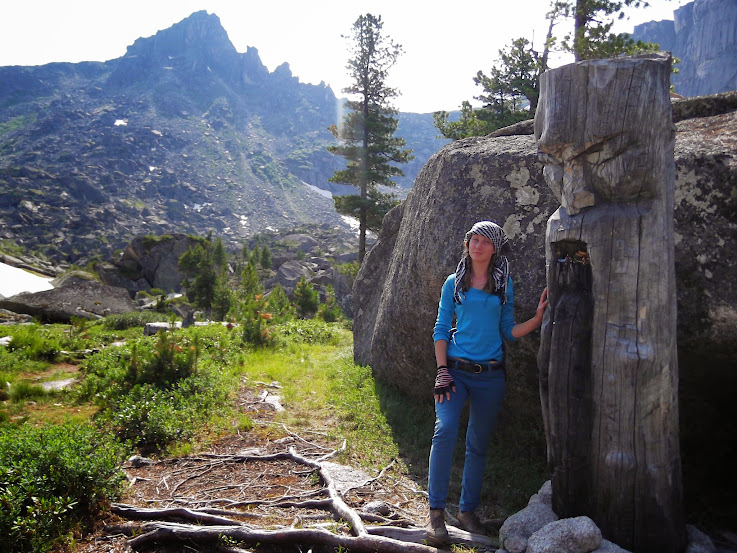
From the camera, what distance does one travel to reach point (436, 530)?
3379 millimetres

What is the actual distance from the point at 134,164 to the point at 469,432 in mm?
142830

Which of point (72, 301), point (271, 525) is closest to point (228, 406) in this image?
point (271, 525)

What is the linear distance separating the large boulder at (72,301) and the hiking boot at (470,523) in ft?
53.7

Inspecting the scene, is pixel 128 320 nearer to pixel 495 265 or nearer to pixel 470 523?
pixel 470 523

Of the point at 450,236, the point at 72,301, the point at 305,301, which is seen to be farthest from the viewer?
the point at 305,301

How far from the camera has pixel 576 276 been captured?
3.31m

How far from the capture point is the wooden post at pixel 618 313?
2.98 meters

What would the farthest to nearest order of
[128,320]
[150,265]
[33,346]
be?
[150,265]
[128,320]
[33,346]

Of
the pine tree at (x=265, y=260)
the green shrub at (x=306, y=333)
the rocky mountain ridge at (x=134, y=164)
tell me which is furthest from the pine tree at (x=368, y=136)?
the rocky mountain ridge at (x=134, y=164)

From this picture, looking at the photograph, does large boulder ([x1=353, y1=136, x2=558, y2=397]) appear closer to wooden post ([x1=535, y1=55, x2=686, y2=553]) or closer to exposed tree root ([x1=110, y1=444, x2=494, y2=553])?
wooden post ([x1=535, y1=55, x2=686, y2=553])

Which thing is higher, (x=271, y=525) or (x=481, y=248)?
(x=481, y=248)

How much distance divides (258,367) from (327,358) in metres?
1.67

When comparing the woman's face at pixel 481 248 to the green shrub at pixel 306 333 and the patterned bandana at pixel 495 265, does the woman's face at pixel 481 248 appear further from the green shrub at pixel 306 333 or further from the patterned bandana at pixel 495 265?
the green shrub at pixel 306 333

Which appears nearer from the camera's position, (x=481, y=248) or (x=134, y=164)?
(x=481, y=248)
